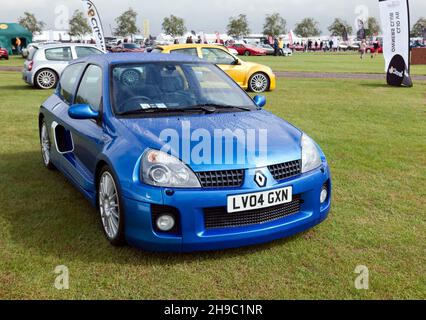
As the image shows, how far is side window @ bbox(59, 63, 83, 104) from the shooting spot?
4.98 metres

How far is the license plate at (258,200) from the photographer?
3.16 meters

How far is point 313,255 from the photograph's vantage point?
3.47m

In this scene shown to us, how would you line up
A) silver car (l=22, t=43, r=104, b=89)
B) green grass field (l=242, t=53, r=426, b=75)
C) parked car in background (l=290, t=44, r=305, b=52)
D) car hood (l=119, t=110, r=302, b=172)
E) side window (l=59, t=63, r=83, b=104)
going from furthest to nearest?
1. parked car in background (l=290, t=44, r=305, b=52)
2. green grass field (l=242, t=53, r=426, b=75)
3. silver car (l=22, t=43, r=104, b=89)
4. side window (l=59, t=63, r=83, b=104)
5. car hood (l=119, t=110, r=302, b=172)

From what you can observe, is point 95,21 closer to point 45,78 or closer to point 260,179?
point 45,78

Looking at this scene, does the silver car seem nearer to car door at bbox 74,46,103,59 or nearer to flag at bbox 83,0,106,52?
car door at bbox 74,46,103,59

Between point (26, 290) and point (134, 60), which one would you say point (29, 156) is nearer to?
point (134, 60)

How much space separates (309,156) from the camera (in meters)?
3.64

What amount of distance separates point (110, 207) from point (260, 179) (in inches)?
48.9

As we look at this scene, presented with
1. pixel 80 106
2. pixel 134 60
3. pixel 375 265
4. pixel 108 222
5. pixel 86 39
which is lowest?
pixel 375 265

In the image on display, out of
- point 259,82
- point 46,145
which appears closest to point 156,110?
point 46,145

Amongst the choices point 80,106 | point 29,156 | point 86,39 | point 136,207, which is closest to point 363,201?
point 136,207

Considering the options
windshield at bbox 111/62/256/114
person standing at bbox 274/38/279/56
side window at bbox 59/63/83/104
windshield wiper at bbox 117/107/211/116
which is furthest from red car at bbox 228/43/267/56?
windshield wiper at bbox 117/107/211/116

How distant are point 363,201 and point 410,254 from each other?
1181 millimetres

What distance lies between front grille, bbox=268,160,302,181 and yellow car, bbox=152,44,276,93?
10093 mm
